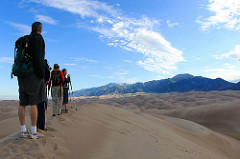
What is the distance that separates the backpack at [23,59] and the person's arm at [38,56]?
0.27 feet

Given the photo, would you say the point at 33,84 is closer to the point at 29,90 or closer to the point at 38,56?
the point at 29,90

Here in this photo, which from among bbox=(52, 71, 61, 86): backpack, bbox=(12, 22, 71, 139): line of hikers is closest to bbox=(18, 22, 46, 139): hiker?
bbox=(12, 22, 71, 139): line of hikers

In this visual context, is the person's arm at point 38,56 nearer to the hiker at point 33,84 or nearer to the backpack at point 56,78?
the hiker at point 33,84

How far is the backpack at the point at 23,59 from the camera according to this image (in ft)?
9.72

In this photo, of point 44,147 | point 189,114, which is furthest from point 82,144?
point 189,114

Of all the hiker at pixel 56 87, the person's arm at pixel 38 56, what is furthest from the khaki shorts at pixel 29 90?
the hiker at pixel 56 87

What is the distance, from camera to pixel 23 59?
301 centimetres

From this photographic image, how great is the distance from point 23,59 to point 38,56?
0.83ft

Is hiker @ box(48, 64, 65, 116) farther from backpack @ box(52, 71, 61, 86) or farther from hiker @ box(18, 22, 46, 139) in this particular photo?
hiker @ box(18, 22, 46, 139)

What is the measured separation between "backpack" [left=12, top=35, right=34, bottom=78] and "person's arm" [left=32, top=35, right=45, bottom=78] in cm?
8

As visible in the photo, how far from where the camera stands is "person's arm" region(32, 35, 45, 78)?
10.0 feet

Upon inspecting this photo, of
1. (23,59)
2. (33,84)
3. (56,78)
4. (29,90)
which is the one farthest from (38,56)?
(56,78)

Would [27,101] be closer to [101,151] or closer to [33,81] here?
[33,81]

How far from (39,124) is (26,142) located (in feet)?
2.33
